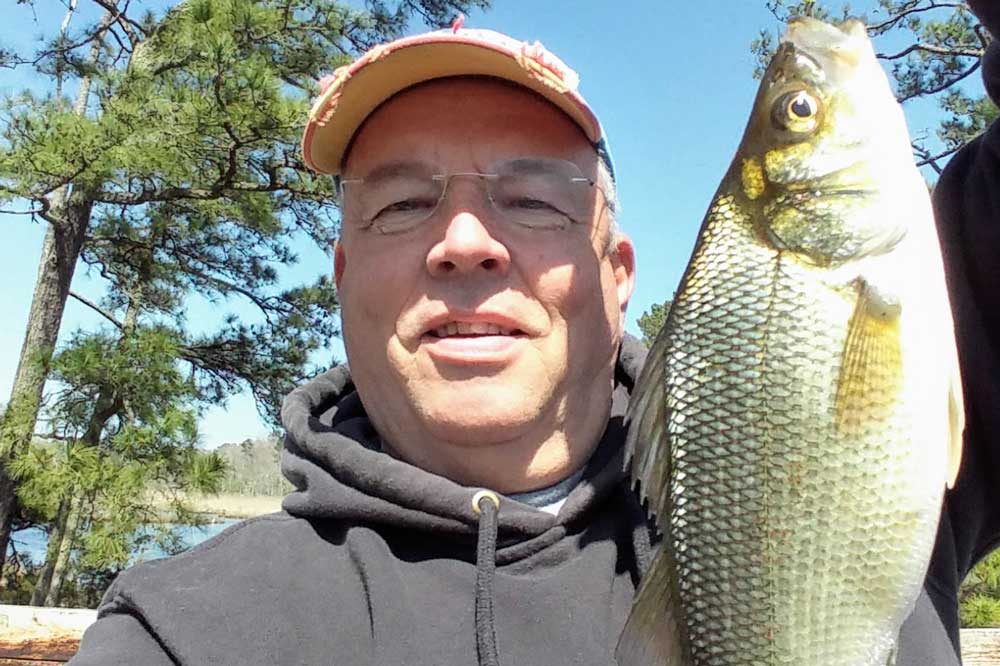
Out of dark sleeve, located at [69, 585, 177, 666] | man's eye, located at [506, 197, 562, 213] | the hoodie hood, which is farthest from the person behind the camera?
man's eye, located at [506, 197, 562, 213]

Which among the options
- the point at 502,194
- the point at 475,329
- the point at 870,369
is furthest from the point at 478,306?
the point at 870,369

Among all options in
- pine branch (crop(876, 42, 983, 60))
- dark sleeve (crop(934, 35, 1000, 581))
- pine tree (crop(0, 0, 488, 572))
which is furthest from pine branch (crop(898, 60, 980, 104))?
dark sleeve (crop(934, 35, 1000, 581))

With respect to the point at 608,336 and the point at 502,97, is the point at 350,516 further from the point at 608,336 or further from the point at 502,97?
the point at 502,97

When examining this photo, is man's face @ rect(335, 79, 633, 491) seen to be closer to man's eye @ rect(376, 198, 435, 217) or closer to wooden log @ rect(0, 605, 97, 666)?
man's eye @ rect(376, 198, 435, 217)

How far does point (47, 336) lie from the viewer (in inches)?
318

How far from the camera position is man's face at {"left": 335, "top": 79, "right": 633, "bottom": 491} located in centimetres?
170

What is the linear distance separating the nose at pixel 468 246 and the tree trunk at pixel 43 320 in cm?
622

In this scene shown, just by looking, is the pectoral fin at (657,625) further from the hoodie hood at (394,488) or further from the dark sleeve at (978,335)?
the dark sleeve at (978,335)

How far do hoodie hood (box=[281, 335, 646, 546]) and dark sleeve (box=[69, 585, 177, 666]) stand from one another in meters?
0.36

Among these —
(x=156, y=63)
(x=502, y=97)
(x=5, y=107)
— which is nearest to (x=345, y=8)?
(x=156, y=63)

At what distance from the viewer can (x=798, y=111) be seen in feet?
4.69

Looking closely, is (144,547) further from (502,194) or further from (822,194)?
(822,194)

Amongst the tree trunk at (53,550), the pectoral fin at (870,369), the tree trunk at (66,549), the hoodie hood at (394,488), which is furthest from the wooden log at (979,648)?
the tree trunk at (66,549)

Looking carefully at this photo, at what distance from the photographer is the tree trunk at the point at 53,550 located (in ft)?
21.4
